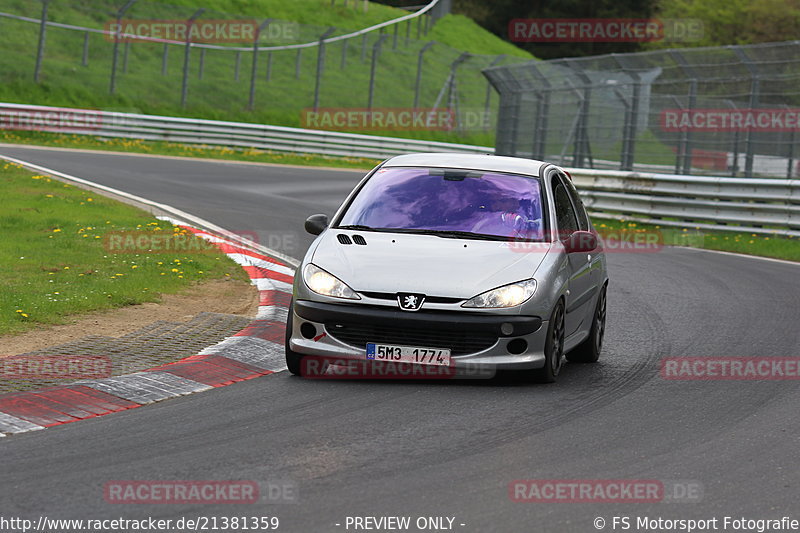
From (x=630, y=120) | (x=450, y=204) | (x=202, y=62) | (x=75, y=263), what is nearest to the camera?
(x=450, y=204)

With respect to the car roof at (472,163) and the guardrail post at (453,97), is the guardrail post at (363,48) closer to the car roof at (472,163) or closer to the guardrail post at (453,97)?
the guardrail post at (453,97)

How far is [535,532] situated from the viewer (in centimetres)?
497

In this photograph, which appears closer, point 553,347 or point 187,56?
point 553,347

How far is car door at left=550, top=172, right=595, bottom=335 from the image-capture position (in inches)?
339

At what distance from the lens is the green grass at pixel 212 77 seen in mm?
37750

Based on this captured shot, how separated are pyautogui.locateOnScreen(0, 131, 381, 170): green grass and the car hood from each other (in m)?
24.7

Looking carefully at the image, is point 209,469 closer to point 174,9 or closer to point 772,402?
point 772,402

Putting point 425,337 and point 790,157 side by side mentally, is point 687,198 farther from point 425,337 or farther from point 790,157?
point 425,337

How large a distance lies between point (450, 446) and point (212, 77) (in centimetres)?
3787

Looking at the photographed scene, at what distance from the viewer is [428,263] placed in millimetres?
7953

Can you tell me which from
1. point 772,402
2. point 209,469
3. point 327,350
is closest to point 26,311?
point 327,350

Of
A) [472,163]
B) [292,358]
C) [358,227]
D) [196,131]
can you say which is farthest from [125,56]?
[292,358]

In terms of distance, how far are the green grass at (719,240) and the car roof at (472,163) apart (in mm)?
9383

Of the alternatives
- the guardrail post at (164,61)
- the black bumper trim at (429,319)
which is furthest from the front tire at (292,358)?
the guardrail post at (164,61)
